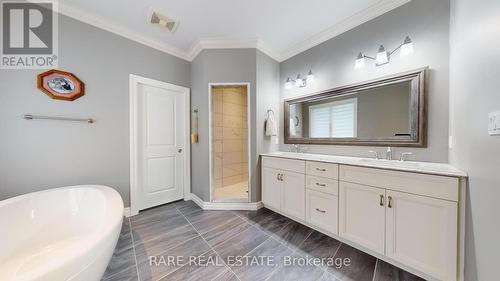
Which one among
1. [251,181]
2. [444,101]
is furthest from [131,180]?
[444,101]

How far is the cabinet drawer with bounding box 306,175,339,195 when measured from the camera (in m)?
1.74

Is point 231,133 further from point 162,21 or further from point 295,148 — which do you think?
point 162,21

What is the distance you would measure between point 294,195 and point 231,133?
206 cm

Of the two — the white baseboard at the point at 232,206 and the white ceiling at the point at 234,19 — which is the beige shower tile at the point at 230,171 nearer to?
the white baseboard at the point at 232,206

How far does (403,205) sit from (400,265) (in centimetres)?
51

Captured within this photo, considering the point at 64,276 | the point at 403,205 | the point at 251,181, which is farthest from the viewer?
the point at 251,181

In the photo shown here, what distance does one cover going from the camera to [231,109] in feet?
12.3

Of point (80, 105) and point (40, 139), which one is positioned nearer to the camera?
point (40, 139)

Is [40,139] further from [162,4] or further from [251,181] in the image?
[251,181]

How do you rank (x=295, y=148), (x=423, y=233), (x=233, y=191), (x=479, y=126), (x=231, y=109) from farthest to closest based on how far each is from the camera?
(x=231, y=109), (x=233, y=191), (x=295, y=148), (x=423, y=233), (x=479, y=126)

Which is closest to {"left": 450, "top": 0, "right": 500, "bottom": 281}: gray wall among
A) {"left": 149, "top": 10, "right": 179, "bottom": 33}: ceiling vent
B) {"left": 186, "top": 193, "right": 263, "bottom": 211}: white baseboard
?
{"left": 186, "top": 193, "right": 263, "bottom": 211}: white baseboard

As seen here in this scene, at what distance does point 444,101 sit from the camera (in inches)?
60.7

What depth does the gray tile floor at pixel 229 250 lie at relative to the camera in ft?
4.56

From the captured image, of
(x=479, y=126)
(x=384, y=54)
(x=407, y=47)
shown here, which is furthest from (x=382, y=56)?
(x=479, y=126)
